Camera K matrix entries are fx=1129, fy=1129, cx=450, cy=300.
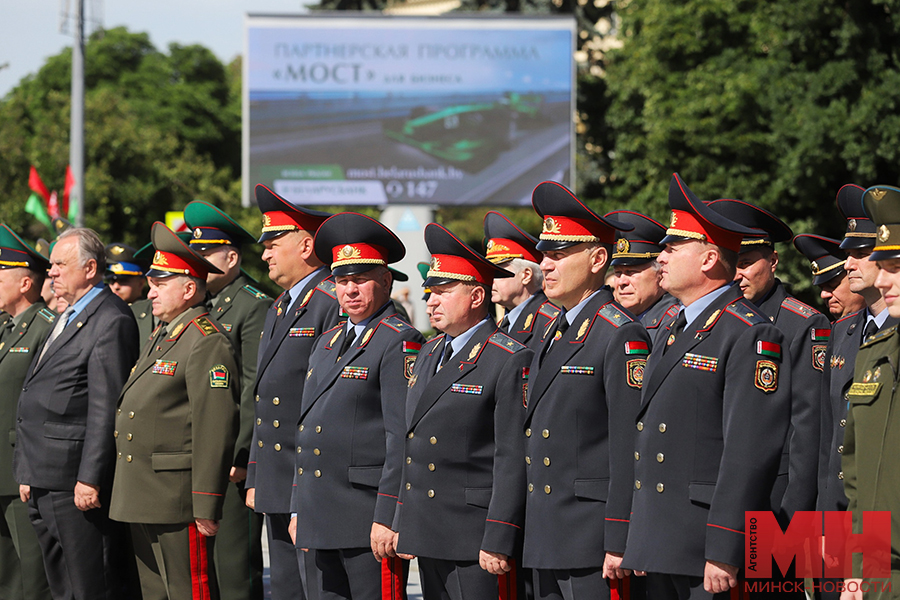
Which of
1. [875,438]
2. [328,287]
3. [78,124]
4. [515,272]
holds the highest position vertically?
[78,124]

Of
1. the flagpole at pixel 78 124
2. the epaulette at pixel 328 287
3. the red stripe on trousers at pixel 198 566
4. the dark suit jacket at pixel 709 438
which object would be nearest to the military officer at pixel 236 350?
the red stripe on trousers at pixel 198 566

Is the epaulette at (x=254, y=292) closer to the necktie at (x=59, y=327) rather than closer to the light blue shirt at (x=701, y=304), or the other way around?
the necktie at (x=59, y=327)

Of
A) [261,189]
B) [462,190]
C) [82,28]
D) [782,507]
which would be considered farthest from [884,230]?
[82,28]

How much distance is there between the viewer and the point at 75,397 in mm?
6332

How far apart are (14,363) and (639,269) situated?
384cm

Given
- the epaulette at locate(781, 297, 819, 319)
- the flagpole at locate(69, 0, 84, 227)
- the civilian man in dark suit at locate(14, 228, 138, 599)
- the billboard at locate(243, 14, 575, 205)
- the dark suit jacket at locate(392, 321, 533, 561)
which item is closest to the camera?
the dark suit jacket at locate(392, 321, 533, 561)

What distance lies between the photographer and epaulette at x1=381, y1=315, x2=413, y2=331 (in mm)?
5372

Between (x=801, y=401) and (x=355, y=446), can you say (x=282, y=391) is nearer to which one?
(x=355, y=446)

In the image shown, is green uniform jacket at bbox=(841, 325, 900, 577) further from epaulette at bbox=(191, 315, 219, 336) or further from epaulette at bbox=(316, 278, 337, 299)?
epaulette at bbox=(191, 315, 219, 336)

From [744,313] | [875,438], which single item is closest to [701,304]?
[744,313]

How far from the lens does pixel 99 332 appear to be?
636 cm

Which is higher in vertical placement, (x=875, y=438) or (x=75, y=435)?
(x=875, y=438)

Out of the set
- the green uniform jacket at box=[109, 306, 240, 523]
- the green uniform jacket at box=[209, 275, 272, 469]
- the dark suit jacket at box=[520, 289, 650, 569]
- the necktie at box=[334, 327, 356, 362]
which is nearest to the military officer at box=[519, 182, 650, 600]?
the dark suit jacket at box=[520, 289, 650, 569]

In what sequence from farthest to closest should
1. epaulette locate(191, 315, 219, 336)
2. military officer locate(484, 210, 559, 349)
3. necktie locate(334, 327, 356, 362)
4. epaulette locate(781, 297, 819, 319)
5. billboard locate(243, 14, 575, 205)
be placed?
billboard locate(243, 14, 575, 205), military officer locate(484, 210, 559, 349), epaulette locate(191, 315, 219, 336), epaulette locate(781, 297, 819, 319), necktie locate(334, 327, 356, 362)
